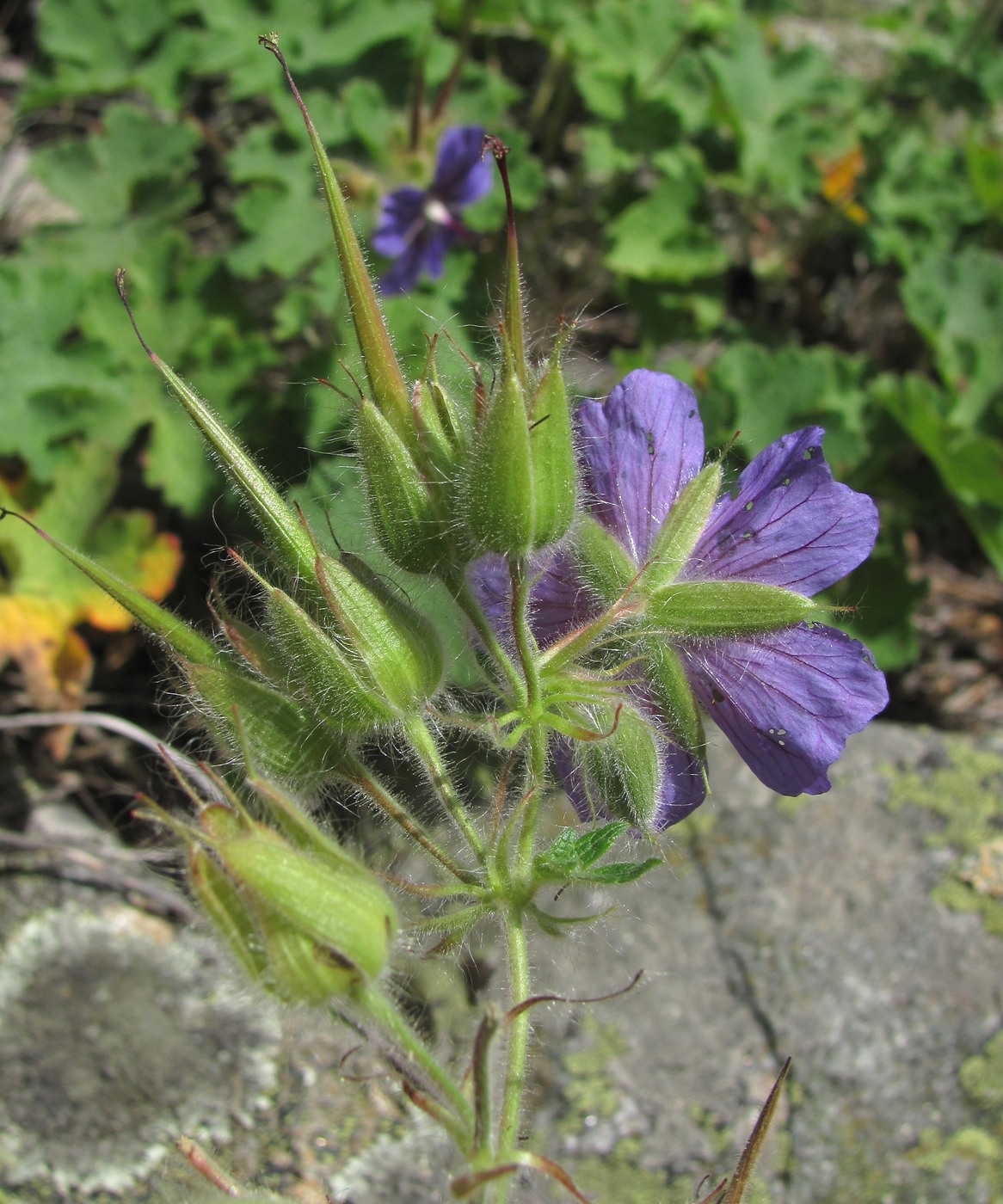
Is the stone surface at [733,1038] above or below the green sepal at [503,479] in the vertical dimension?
below

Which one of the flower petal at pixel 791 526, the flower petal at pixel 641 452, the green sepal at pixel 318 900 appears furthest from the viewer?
the flower petal at pixel 641 452

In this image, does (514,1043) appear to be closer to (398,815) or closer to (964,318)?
(398,815)

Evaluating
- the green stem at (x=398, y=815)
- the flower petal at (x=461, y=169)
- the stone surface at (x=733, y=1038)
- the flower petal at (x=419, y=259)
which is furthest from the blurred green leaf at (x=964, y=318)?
the green stem at (x=398, y=815)

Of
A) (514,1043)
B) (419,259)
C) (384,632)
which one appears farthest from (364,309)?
(419,259)

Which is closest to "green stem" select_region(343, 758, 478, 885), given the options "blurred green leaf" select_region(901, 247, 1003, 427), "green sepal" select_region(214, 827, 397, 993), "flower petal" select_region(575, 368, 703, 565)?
Answer: "green sepal" select_region(214, 827, 397, 993)


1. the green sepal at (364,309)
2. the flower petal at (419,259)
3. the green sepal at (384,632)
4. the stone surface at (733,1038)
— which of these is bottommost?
the stone surface at (733,1038)

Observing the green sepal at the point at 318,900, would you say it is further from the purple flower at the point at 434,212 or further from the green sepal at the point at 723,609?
the purple flower at the point at 434,212
